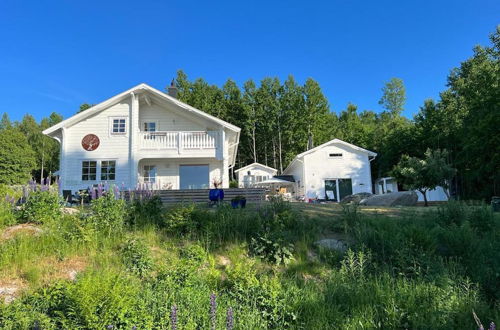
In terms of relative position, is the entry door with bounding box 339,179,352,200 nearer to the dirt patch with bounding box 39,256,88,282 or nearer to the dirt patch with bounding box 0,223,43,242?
the dirt patch with bounding box 0,223,43,242

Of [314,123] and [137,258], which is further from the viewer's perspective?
[314,123]

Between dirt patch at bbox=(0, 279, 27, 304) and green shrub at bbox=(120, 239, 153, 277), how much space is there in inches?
45.5

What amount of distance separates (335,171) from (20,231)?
24.0m

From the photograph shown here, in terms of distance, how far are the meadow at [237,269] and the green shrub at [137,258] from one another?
14 mm

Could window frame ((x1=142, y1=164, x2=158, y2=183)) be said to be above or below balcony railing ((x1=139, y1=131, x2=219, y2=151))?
below

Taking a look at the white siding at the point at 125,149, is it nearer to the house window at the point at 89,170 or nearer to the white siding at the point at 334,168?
the house window at the point at 89,170

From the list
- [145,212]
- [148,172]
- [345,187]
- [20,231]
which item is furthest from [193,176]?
[345,187]

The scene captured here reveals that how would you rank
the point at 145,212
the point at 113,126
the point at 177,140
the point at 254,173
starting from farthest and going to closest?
the point at 254,173 < the point at 113,126 < the point at 177,140 < the point at 145,212

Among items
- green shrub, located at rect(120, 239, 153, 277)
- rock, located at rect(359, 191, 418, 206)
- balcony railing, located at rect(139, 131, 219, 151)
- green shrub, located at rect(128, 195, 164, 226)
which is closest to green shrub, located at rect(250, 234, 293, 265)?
green shrub, located at rect(120, 239, 153, 277)

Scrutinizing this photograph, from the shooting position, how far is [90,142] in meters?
17.1

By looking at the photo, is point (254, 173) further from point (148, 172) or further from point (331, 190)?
point (148, 172)

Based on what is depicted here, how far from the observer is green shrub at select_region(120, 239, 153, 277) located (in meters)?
4.19

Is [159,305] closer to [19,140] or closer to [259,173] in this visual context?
[259,173]

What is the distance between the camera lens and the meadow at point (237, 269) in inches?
125
